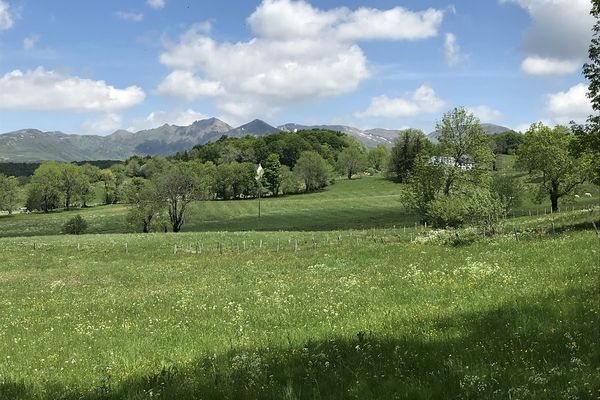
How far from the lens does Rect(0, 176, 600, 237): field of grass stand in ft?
316

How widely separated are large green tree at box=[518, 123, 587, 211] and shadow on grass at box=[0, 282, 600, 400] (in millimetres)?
67206

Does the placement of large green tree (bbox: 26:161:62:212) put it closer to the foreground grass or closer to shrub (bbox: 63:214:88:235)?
shrub (bbox: 63:214:88:235)

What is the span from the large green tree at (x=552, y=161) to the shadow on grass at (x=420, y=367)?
220 ft

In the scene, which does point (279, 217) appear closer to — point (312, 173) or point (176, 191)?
point (176, 191)

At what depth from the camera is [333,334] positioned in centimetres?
1124

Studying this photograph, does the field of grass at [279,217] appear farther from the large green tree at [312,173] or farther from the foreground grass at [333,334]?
the foreground grass at [333,334]

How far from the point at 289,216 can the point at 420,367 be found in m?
110

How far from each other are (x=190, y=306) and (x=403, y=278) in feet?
28.5

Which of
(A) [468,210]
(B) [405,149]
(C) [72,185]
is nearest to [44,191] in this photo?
(C) [72,185]

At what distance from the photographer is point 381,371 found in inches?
311

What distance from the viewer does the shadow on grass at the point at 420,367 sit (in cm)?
675

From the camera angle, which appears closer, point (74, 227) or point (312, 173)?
point (74, 227)

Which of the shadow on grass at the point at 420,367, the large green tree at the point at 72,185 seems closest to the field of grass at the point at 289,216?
the large green tree at the point at 72,185

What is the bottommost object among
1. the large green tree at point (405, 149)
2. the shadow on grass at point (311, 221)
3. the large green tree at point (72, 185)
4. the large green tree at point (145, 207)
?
the shadow on grass at point (311, 221)
